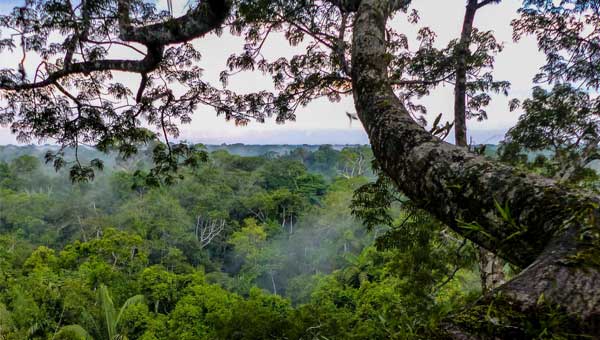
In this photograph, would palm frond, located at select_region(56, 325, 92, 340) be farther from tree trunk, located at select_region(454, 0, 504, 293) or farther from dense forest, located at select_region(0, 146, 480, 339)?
tree trunk, located at select_region(454, 0, 504, 293)

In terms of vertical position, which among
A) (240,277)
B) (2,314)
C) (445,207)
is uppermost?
(445,207)

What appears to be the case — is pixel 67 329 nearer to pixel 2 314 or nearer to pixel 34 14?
pixel 2 314

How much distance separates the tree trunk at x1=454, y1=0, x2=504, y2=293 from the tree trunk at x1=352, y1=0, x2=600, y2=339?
188 cm

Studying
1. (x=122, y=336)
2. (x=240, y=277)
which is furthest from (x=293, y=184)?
(x=122, y=336)

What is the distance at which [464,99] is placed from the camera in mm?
2816

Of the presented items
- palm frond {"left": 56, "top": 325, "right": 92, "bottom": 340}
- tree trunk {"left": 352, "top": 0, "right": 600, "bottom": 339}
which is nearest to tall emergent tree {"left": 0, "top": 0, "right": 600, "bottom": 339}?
tree trunk {"left": 352, "top": 0, "right": 600, "bottom": 339}

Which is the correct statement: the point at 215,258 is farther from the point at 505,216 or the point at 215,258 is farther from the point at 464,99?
the point at 505,216

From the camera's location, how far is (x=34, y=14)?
8.46 ft

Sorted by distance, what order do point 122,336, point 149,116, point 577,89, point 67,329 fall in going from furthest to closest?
1. point 122,336
2. point 67,329
3. point 577,89
4. point 149,116

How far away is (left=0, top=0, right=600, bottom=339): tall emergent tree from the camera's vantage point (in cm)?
49

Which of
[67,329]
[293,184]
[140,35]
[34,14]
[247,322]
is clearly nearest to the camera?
[140,35]

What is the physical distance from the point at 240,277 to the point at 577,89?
47.0ft

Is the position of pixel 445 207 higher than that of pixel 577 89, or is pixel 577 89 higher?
pixel 577 89

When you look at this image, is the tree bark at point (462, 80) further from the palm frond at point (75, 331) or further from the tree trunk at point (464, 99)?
the palm frond at point (75, 331)
